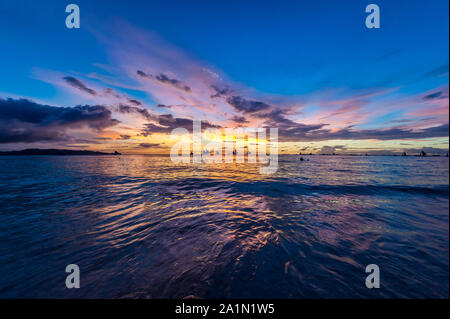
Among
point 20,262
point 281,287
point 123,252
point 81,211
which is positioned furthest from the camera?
point 81,211

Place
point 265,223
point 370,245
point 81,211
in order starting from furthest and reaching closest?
point 81,211 < point 265,223 < point 370,245

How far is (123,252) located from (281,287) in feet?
13.4

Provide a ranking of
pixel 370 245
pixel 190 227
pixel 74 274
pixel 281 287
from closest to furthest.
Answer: pixel 281 287 → pixel 74 274 → pixel 370 245 → pixel 190 227

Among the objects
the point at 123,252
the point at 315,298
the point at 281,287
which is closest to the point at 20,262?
the point at 123,252

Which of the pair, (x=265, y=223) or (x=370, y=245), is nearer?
(x=370, y=245)
